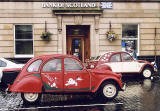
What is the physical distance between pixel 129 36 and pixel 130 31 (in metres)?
0.40

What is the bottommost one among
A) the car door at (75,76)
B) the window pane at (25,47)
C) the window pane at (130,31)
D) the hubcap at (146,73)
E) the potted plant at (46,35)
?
the hubcap at (146,73)

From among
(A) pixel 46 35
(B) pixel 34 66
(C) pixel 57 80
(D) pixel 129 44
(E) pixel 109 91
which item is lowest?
(E) pixel 109 91

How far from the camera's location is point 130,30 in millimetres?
19312

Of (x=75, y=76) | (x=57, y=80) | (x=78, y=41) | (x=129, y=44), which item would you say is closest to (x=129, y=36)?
(x=129, y=44)

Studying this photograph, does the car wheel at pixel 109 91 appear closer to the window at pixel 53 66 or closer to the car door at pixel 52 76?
the car door at pixel 52 76

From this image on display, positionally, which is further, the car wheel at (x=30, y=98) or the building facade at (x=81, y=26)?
the building facade at (x=81, y=26)

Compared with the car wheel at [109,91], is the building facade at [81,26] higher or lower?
higher

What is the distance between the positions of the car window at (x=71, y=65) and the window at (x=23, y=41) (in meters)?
10.4

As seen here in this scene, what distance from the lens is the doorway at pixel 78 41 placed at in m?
19.4

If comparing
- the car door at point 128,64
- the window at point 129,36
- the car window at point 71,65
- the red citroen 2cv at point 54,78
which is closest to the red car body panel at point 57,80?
the red citroen 2cv at point 54,78

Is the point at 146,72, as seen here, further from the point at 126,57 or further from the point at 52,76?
the point at 52,76

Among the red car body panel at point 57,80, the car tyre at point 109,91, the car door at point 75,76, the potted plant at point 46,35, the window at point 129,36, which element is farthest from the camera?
the window at point 129,36

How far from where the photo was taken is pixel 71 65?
8.55 meters

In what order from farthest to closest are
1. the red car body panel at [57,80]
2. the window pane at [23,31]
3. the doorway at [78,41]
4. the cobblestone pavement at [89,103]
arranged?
1. the doorway at [78,41]
2. the window pane at [23,31]
3. the red car body panel at [57,80]
4. the cobblestone pavement at [89,103]
